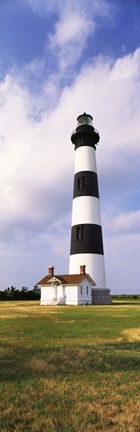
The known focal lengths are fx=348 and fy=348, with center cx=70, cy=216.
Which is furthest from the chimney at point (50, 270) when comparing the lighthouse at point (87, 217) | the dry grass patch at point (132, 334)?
the dry grass patch at point (132, 334)

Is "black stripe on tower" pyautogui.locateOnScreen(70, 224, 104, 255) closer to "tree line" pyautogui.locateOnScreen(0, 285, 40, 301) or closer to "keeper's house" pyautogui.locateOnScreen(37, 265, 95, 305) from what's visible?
"keeper's house" pyautogui.locateOnScreen(37, 265, 95, 305)

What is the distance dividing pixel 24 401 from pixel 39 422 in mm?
916

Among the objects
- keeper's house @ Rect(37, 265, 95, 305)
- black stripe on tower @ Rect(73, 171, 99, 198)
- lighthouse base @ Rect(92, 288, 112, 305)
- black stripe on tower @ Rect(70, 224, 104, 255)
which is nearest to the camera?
keeper's house @ Rect(37, 265, 95, 305)

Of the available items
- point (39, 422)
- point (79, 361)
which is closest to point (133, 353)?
point (79, 361)

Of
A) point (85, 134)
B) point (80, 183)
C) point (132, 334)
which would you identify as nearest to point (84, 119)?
point (85, 134)

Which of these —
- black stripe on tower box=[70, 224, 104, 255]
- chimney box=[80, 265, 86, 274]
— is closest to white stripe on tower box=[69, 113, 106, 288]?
Answer: black stripe on tower box=[70, 224, 104, 255]

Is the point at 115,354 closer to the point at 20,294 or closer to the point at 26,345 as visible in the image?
the point at 26,345

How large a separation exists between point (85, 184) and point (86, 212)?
3.35 meters

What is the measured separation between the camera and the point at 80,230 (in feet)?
127

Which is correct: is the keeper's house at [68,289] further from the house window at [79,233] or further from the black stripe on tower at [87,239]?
the house window at [79,233]

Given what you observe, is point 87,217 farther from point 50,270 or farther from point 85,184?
point 50,270

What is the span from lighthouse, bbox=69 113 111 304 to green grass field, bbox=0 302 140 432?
26.0 metres

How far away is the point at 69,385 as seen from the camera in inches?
261

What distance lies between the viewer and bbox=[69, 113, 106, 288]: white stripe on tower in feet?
124
